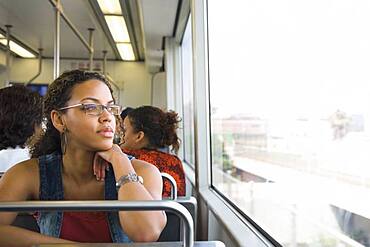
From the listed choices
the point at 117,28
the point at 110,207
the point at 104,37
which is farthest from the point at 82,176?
the point at 104,37

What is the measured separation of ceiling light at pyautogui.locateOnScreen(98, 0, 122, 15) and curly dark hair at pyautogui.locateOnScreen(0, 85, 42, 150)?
201 centimetres

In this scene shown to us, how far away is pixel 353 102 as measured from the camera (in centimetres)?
84

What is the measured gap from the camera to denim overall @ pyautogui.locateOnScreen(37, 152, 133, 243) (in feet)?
3.56

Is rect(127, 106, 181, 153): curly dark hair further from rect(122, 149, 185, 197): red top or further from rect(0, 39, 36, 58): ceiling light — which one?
rect(0, 39, 36, 58): ceiling light

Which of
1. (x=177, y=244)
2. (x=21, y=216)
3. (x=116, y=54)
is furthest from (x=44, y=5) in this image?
(x=177, y=244)

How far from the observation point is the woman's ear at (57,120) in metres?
1.18

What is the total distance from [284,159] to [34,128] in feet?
4.01

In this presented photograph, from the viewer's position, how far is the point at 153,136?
7.41 feet

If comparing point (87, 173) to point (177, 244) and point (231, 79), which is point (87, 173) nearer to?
point (177, 244)

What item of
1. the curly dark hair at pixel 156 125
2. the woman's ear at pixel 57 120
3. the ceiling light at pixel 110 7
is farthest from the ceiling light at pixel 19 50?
the woman's ear at pixel 57 120

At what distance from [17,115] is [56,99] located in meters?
0.71

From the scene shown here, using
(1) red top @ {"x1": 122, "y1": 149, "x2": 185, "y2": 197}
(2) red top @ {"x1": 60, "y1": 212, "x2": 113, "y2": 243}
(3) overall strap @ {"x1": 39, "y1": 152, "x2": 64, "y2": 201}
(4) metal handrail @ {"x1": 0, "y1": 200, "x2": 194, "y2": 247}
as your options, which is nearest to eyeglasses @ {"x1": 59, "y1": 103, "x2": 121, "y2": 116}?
(3) overall strap @ {"x1": 39, "y1": 152, "x2": 64, "y2": 201}

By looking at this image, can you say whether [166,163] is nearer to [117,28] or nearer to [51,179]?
[51,179]

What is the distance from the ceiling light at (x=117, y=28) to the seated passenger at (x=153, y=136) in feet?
6.83
